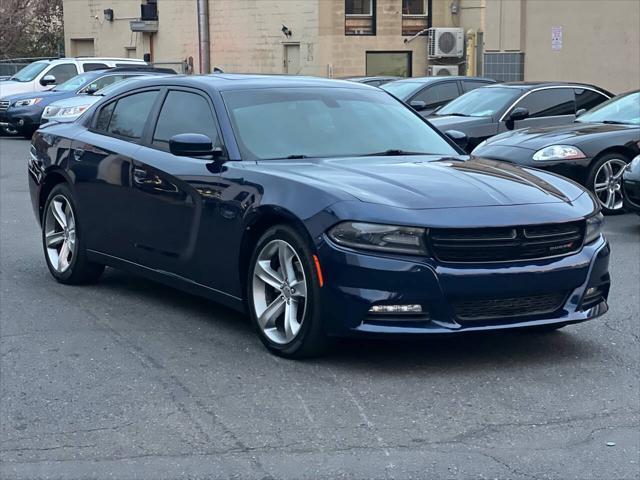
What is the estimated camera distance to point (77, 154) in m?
7.70

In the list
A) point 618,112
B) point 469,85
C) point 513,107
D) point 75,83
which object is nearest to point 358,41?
point 75,83

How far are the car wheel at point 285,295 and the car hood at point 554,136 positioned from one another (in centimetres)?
650

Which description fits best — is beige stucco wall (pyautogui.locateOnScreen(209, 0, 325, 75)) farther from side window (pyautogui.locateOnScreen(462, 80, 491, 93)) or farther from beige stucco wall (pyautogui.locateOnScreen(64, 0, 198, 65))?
side window (pyautogui.locateOnScreen(462, 80, 491, 93))

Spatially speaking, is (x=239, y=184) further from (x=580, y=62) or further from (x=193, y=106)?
(x=580, y=62)

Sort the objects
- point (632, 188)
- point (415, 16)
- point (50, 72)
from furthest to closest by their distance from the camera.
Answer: point (415, 16) → point (50, 72) → point (632, 188)

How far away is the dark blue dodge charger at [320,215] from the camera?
17.6ft

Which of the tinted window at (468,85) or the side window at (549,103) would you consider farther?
the tinted window at (468,85)

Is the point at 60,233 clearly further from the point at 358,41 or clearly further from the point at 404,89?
the point at 358,41

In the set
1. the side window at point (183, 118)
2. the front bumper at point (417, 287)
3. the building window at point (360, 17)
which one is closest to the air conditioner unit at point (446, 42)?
the building window at point (360, 17)

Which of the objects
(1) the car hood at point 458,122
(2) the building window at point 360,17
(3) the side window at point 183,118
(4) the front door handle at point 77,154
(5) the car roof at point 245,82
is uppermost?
(2) the building window at point 360,17

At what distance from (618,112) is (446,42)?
20.6m

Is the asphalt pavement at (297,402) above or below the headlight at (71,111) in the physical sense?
below

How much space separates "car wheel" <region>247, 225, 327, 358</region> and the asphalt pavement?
0.44ft

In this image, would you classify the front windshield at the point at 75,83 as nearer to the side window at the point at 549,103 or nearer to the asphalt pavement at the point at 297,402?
the side window at the point at 549,103
